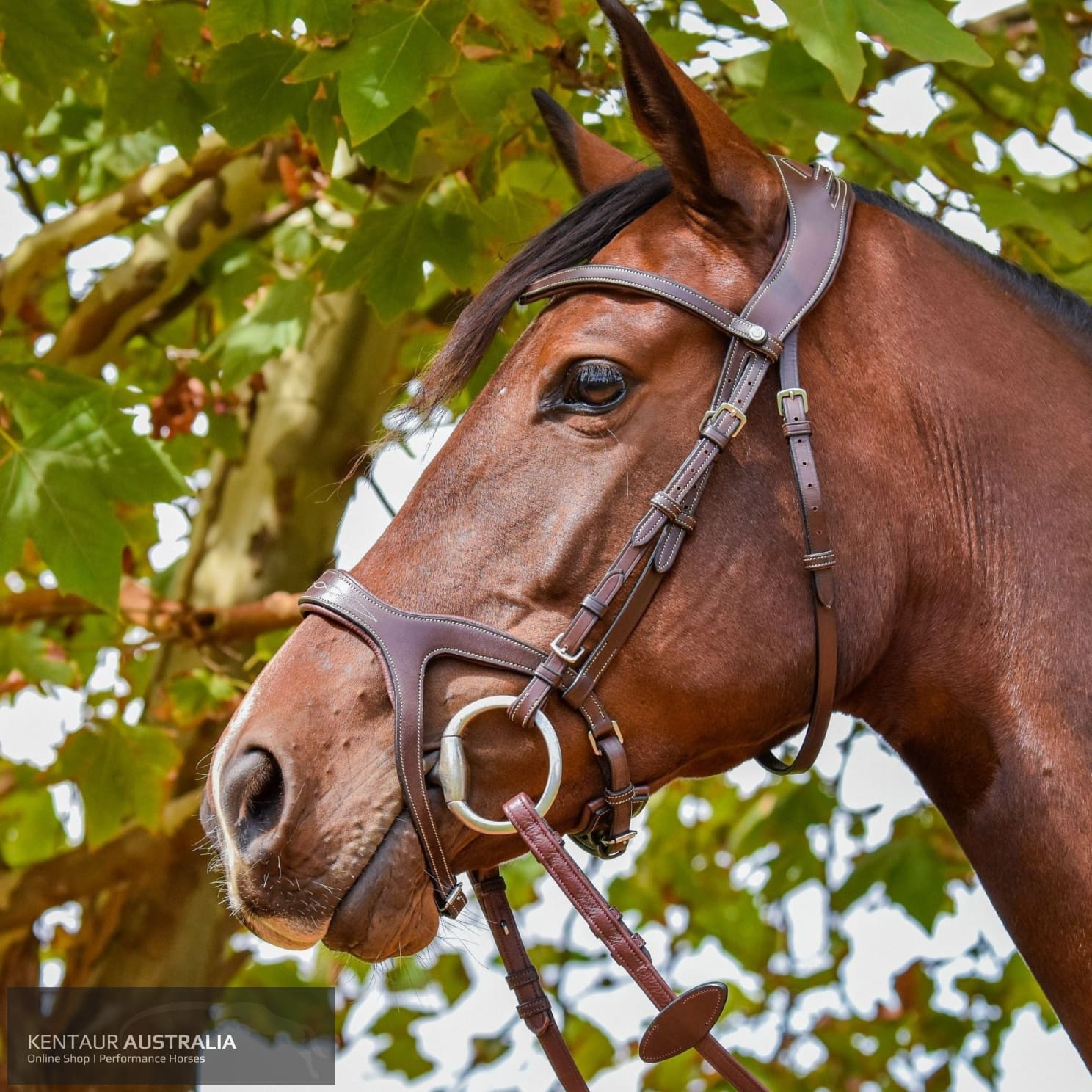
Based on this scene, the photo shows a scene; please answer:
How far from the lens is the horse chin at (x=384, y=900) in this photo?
6.01 ft

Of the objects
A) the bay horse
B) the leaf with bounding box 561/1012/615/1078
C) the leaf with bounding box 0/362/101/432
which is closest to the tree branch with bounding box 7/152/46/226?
Result: the leaf with bounding box 0/362/101/432

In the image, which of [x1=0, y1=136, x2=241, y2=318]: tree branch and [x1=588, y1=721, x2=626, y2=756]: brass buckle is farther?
[x1=0, y1=136, x2=241, y2=318]: tree branch

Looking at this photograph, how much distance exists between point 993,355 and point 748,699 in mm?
710

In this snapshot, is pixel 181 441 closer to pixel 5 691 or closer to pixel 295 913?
pixel 5 691

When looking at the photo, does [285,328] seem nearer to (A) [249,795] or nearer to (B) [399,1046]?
(A) [249,795]

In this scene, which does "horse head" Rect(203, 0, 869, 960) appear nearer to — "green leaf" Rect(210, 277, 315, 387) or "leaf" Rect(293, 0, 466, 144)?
"leaf" Rect(293, 0, 466, 144)

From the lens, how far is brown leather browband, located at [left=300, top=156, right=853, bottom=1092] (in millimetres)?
1858

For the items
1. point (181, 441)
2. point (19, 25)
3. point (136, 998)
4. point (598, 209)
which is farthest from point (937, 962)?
point (19, 25)

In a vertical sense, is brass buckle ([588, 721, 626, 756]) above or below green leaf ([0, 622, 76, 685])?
below

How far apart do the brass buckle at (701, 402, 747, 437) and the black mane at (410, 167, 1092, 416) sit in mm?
393

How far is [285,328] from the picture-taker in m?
3.61

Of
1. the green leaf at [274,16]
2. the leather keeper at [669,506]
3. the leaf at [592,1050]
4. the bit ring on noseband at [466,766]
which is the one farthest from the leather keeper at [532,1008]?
the leaf at [592,1050]

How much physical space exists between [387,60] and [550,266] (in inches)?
21.3

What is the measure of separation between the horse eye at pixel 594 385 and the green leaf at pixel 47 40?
151cm
